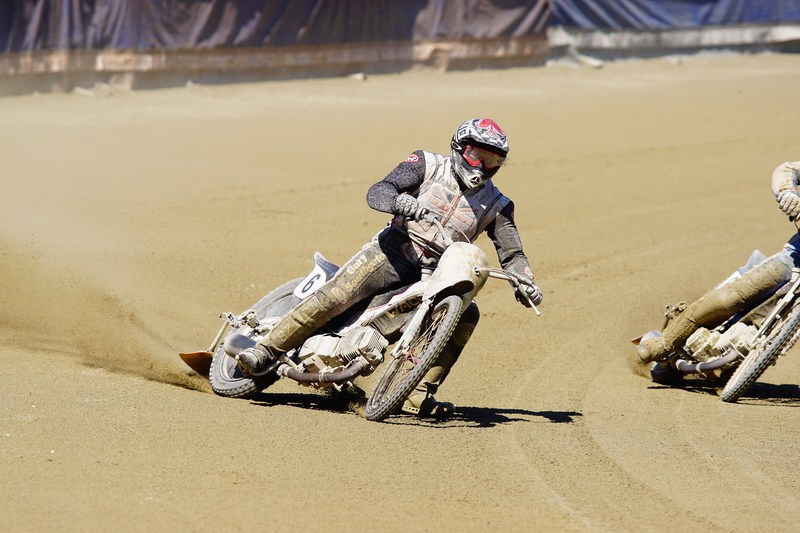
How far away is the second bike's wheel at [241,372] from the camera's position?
7.29m

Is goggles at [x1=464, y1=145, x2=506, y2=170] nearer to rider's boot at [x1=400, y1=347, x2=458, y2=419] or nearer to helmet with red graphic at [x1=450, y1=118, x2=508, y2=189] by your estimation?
helmet with red graphic at [x1=450, y1=118, x2=508, y2=189]

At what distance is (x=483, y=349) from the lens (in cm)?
909

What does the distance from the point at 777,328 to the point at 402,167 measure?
9.70ft

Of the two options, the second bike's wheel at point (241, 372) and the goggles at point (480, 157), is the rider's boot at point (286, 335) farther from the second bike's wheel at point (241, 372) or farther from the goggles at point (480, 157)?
the goggles at point (480, 157)

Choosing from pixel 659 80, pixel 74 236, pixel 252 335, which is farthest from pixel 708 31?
pixel 252 335

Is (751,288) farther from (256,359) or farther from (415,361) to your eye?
(256,359)

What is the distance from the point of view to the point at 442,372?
6.88 metres

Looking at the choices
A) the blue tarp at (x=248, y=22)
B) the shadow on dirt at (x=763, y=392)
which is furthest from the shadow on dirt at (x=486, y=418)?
the blue tarp at (x=248, y=22)

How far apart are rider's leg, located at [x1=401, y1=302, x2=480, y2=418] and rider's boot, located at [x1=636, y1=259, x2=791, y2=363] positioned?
7.09 feet

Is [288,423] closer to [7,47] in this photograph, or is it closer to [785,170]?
[785,170]

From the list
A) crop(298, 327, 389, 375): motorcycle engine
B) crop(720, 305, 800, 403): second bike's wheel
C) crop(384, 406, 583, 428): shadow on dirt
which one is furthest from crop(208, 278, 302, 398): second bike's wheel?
crop(720, 305, 800, 403): second bike's wheel

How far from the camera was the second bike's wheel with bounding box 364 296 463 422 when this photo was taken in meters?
6.24

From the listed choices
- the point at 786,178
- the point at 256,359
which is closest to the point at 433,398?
the point at 256,359

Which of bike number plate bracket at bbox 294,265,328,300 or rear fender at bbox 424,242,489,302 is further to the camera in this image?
bike number plate bracket at bbox 294,265,328,300
